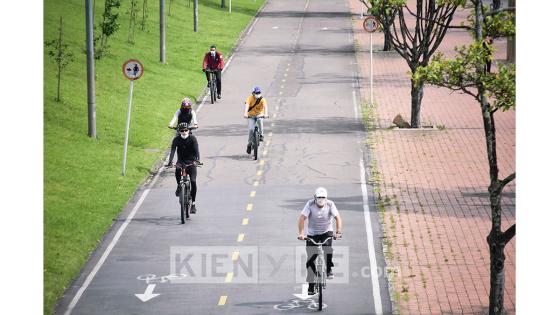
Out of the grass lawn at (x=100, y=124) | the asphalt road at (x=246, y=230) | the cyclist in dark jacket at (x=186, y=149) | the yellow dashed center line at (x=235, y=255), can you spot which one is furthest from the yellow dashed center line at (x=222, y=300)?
the cyclist in dark jacket at (x=186, y=149)

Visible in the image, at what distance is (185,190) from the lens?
79.2 feet

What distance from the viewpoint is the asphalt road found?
18969mm

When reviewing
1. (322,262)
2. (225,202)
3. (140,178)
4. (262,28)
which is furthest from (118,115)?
(262,28)

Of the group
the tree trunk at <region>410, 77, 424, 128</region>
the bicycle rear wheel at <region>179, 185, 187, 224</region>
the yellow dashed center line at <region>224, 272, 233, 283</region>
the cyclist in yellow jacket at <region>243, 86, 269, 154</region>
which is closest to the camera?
the yellow dashed center line at <region>224, 272, 233, 283</region>

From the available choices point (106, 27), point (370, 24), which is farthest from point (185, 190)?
point (106, 27)

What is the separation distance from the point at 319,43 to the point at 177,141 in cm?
3670

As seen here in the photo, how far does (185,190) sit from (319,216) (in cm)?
645

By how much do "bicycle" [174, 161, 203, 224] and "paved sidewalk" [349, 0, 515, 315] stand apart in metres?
3.91

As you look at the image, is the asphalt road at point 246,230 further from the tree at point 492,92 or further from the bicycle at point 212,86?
the tree at point 492,92

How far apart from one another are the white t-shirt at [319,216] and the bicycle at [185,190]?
6.11m

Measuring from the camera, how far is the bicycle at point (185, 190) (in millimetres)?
24000

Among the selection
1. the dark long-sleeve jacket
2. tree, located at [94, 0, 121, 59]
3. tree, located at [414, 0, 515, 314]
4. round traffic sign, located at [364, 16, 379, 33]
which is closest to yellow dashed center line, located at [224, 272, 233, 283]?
the dark long-sleeve jacket

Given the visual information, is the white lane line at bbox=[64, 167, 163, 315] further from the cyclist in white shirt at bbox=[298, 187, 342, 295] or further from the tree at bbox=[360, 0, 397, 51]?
the tree at bbox=[360, 0, 397, 51]

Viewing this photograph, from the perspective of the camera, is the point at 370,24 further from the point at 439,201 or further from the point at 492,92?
the point at 492,92
